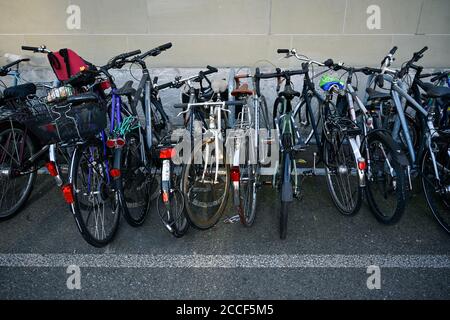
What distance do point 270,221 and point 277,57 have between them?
296 centimetres

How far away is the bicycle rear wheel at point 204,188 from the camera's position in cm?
272

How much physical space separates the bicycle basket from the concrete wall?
9.06 feet

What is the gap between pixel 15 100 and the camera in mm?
3439

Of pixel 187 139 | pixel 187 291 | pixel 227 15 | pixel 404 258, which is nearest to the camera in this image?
pixel 187 291

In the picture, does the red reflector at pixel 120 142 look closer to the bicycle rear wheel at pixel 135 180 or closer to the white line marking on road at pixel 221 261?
the bicycle rear wheel at pixel 135 180

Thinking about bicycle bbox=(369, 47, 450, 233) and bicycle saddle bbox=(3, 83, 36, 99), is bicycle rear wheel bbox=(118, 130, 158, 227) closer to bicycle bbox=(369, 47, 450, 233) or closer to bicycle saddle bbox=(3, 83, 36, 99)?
bicycle saddle bbox=(3, 83, 36, 99)

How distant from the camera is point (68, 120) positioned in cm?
249

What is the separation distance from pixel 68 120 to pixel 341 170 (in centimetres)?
257

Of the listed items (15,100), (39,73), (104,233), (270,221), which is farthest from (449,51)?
(39,73)

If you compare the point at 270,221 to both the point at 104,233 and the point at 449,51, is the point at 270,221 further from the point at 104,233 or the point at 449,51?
the point at 449,51

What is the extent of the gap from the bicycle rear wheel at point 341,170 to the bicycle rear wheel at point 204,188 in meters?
1.19

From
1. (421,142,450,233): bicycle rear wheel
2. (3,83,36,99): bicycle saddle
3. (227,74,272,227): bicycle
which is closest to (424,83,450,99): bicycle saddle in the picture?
(421,142,450,233): bicycle rear wheel

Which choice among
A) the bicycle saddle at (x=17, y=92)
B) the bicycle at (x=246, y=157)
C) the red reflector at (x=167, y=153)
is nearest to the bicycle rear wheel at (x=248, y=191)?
the bicycle at (x=246, y=157)

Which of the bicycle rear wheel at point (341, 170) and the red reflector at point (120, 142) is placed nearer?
the red reflector at point (120, 142)
